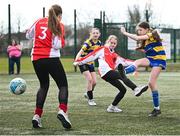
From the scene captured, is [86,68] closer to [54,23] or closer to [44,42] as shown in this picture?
[44,42]

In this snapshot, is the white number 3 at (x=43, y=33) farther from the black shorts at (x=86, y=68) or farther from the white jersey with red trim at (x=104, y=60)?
the black shorts at (x=86, y=68)

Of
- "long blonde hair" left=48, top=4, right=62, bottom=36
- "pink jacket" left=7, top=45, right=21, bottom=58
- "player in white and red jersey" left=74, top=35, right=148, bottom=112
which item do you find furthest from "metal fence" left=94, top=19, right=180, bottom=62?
"long blonde hair" left=48, top=4, right=62, bottom=36

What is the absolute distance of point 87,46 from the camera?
1081 cm

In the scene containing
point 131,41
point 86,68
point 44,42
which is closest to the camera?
point 44,42

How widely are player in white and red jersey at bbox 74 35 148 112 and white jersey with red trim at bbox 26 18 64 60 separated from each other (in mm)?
2220

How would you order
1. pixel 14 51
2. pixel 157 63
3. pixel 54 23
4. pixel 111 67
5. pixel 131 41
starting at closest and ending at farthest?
pixel 54 23, pixel 157 63, pixel 111 67, pixel 14 51, pixel 131 41

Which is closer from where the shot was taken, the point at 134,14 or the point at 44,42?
the point at 44,42

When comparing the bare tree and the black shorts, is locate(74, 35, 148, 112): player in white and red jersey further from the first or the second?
the bare tree

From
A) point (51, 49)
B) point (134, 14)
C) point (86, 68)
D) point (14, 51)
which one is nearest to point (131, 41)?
point (14, 51)

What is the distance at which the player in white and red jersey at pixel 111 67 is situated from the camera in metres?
9.46

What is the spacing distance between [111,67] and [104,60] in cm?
20

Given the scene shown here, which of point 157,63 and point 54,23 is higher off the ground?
point 54,23

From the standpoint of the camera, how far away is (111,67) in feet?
31.6

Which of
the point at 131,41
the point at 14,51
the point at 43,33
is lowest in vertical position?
the point at 14,51
